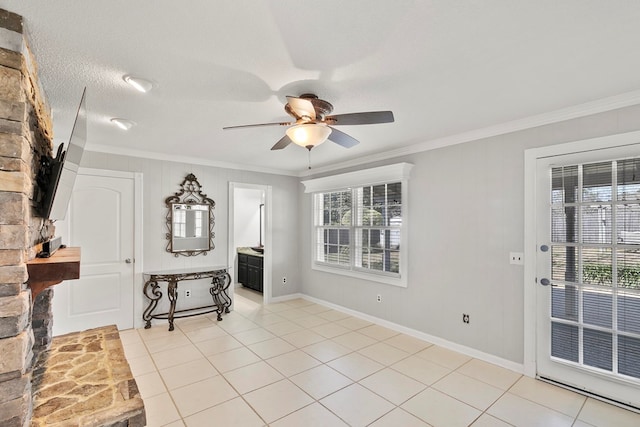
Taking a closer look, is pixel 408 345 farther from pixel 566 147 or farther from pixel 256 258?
pixel 256 258

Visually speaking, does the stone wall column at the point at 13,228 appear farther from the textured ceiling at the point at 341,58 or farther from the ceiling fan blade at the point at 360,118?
the ceiling fan blade at the point at 360,118

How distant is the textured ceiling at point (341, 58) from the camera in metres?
1.46

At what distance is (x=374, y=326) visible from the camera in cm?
425

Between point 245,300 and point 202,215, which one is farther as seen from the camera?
point 245,300

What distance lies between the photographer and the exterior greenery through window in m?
4.16

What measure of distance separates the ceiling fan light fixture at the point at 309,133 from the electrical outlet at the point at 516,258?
219 cm

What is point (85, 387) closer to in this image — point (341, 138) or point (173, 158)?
point (341, 138)

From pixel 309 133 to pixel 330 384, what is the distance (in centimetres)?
216

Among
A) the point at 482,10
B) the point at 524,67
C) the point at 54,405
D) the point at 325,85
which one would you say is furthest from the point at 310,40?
the point at 54,405

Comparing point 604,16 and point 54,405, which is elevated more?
point 604,16

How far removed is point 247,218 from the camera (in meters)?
7.41

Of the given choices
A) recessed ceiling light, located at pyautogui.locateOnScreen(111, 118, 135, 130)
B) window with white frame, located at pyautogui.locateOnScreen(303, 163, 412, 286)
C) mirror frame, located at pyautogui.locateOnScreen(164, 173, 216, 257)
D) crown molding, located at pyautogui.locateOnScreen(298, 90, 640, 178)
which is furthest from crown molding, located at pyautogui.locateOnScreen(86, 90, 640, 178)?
recessed ceiling light, located at pyautogui.locateOnScreen(111, 118, 135, 130)

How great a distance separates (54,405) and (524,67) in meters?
3.39

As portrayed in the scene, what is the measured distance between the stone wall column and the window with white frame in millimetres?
3467
